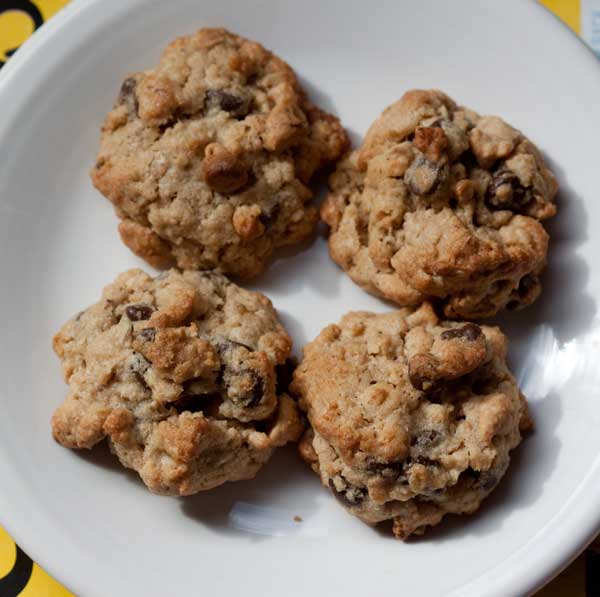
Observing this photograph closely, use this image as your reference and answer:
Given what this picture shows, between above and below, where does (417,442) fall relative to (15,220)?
below

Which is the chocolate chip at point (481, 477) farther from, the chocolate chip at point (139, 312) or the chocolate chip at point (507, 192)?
the chocolate chip at point (139, 312)

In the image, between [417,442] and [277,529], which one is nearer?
[417,442]

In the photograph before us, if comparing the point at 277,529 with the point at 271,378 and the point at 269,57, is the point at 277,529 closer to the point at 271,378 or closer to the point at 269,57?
the point at 271,378

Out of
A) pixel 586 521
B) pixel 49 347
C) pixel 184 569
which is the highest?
pixel 49 347

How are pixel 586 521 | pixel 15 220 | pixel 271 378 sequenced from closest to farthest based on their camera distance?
pixel 586 521, pixel 271 378, pixel 15 220

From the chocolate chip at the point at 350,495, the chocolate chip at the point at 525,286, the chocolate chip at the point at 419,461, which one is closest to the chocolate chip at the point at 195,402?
the chocolate chip at the point at 350,495

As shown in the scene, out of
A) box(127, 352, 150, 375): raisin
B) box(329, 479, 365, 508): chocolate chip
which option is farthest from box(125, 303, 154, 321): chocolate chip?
box(329, 479, 365, 508): chocolate chip

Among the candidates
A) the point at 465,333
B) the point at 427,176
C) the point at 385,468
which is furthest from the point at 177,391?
the point at 427,176

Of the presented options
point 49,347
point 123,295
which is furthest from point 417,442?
point 49,347

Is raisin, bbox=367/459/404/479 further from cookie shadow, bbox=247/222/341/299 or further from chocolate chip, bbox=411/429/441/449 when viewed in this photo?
cookie shadow, bbox=247/222/341/299
